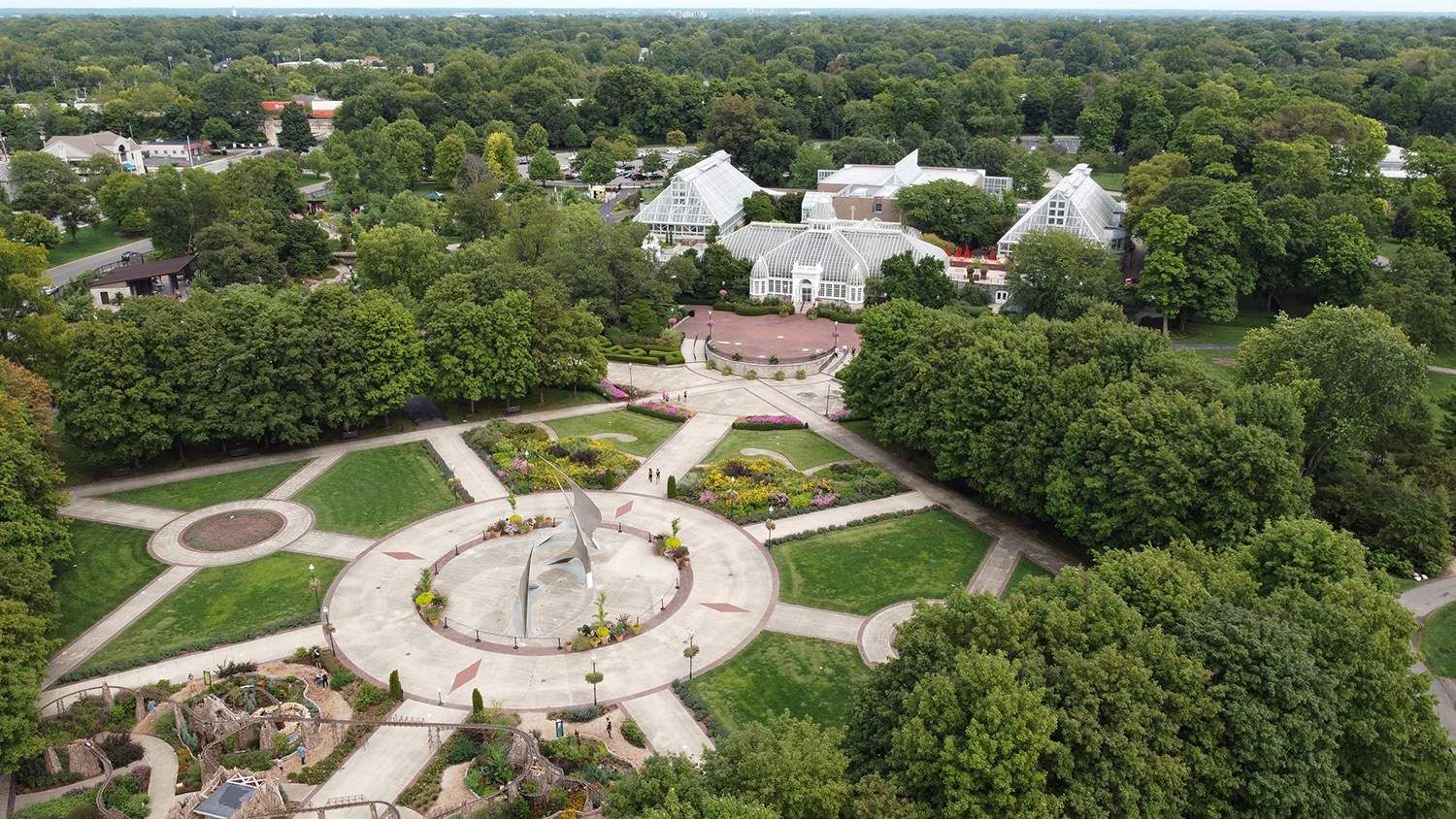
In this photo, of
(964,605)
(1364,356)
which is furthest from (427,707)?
(1364,356)

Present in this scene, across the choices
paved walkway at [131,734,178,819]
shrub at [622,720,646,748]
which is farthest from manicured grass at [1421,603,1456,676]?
A: paved walkway at [131,734,178,819]

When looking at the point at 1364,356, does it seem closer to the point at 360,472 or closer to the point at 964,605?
the point at 964,605

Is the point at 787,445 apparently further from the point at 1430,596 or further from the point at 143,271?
the point at 143,271

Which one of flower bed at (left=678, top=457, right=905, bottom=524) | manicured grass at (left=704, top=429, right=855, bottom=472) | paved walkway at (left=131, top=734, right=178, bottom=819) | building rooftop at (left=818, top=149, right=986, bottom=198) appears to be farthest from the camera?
building rooftop at (left=818, top=149, right=986, bottom=198)

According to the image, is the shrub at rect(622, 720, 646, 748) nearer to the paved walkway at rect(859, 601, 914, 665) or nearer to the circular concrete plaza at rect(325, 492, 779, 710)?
the circular concrete plaza at rect(325, 492, 779, 710)

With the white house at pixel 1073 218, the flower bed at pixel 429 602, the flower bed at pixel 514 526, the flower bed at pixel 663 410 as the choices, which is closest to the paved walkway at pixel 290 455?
the flower bed at pixel 663 410

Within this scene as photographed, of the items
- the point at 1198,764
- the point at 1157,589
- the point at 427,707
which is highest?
the point at 1157,589

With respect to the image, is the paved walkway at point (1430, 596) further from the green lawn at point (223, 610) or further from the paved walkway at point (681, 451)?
the green lawn at point (223, 610)
